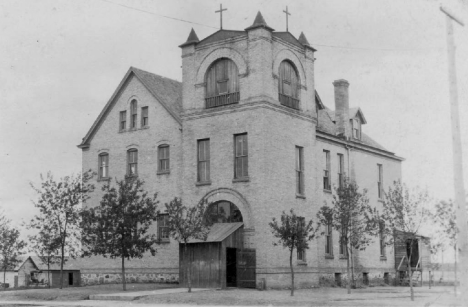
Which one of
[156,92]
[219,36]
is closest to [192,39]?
[219,36]

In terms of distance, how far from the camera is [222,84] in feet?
115

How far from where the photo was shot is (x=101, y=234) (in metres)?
31.5

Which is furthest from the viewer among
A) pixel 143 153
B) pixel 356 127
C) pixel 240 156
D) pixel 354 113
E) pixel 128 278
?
pixel 356 127

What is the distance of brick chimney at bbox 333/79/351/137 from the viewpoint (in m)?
42.9

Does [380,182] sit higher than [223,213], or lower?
higher

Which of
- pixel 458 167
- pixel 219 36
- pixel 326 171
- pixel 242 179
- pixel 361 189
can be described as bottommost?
pixel 458 167

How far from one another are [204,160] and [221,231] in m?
4.75

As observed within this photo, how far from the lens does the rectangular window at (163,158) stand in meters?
38.4

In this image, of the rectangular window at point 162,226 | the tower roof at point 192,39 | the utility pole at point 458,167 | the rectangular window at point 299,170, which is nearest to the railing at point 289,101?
the rectangular window at point 299,170

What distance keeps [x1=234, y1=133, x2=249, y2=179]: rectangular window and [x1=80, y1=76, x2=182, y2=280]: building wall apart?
457cm

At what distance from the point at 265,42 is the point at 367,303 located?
49.6ft

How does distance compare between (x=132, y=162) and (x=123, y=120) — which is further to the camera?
(x=123, y=120)

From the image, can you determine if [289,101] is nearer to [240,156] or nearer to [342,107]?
[240,156]

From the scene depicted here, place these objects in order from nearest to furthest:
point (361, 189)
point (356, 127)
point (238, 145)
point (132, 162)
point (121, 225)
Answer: point (121, 225) → point (238, 145) → point (132, 162) → point (361, 189) → point (356, 127)
